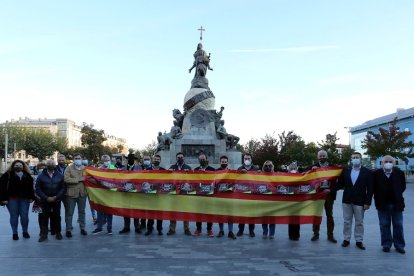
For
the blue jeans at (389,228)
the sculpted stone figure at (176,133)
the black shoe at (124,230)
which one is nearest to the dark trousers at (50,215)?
the black shoe at (124,230)

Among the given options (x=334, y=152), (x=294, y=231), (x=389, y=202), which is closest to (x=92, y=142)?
(x=334, y=152)

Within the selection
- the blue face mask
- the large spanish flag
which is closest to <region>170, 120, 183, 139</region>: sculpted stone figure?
the large spanish flag

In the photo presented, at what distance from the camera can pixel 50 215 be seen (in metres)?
10.8

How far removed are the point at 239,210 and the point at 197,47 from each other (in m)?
25.6

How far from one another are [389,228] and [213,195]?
3.96 meters

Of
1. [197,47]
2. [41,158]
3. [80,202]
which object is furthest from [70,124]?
[80,202]

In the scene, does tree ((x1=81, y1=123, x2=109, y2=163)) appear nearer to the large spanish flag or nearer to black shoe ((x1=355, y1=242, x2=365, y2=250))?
the large spanish flag

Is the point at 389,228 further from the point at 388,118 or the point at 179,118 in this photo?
the point at 388,118

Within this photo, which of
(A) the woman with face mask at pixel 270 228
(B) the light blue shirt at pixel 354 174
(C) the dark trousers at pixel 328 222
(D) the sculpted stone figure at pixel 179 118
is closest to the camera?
(B) the light blue shirt at pixel 354 174

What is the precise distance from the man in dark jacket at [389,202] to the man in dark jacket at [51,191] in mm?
7206

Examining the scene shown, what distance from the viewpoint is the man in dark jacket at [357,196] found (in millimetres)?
9570

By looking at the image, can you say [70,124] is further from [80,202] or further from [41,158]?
[80,202]

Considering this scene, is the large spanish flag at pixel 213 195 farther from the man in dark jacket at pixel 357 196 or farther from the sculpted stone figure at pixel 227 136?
the sculpted stone figure at pixel 227 136

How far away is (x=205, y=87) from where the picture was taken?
3247 cm
